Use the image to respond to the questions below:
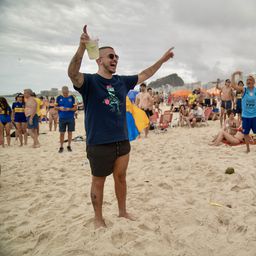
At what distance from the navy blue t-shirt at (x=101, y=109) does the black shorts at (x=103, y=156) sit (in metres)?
0.06

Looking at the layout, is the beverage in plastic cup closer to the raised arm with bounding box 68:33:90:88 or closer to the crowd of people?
the raised arm with bounding box 68:33:90:88

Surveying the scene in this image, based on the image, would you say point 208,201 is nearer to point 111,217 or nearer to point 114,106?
point 111,217

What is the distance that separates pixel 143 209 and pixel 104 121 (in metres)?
1.39

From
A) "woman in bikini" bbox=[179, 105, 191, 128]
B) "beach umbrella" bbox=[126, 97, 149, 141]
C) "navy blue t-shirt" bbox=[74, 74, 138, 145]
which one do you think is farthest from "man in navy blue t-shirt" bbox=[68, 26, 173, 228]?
"woman in bikini" bbox=[179, 105, 191, 128]

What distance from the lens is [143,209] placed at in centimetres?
307

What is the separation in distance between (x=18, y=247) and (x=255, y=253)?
2248 millimetres

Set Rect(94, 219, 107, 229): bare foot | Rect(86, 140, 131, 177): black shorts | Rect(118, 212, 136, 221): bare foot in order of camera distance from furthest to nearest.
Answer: Rect(118, 212, 136, 221): bare foot → Rect(94, 219, 107, 229): bare foot → Rect(86, 140, 131, 177): black shorts

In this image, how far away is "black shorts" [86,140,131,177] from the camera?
2387mm

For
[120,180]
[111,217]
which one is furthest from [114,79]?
[111,217]

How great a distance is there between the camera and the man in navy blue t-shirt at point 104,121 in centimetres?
234

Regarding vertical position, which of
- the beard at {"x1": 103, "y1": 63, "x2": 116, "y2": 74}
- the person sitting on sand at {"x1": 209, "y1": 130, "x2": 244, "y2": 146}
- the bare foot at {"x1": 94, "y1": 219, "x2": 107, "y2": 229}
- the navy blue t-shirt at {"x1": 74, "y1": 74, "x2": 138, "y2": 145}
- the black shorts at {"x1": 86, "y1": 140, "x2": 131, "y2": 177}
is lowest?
the bare foot at {"x1": 94, "y1": 219, "x2": 107, "y2": 229}

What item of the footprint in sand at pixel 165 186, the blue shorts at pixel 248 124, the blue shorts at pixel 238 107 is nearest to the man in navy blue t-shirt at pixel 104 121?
the footprint in sand at pixel 165 186

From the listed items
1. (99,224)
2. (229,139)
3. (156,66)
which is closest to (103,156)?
(99,224)

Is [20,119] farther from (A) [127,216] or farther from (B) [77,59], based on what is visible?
(B) [77,59]
